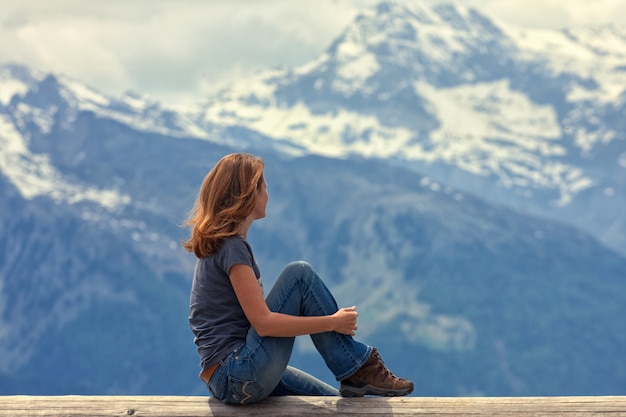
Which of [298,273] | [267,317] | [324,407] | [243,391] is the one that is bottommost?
[243,391]

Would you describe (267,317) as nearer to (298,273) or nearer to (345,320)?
(298,273)

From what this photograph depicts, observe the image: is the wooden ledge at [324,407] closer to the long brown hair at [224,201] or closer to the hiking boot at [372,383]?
the hiking boot at [372,383]

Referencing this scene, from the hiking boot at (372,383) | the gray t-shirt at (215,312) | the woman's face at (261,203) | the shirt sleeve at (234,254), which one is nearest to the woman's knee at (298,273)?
the gray t-shirt at (215,312)

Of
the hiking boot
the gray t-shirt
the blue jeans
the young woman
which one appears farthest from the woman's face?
the hiking boot

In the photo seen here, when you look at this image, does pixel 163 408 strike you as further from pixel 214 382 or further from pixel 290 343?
pixel 290 343

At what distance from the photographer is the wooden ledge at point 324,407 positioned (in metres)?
9.72

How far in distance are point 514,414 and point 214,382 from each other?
296 centimetres

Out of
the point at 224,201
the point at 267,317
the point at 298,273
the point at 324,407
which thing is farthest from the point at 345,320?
the point at 224,201

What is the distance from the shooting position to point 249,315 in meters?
10.3

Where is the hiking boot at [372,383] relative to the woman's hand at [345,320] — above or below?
below

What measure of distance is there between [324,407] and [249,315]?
1.17m

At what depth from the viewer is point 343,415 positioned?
32.4ft

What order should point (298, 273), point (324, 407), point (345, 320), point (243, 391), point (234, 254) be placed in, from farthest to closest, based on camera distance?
point (298, 273) < point (345, 320) < point (234, 254) < point (243, 391) < point (324, 407)

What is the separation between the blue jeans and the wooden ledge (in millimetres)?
217
